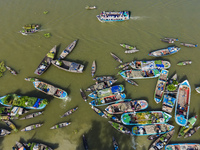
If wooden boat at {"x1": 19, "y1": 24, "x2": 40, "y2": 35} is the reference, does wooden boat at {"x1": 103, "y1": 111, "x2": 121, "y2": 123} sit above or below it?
below

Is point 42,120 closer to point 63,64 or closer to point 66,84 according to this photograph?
point 66,84

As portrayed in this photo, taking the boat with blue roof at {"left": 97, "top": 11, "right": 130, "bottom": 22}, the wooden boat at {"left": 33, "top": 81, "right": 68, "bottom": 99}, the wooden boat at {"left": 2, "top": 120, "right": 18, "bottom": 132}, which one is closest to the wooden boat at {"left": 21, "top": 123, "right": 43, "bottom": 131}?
the wooden boat at {"left": 2, "top": 120, "right": 18, "bottom": 132}

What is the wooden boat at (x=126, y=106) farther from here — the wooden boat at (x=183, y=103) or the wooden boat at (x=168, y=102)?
the wooden boat at (x=183, y=103)

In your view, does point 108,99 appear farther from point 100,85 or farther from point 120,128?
point 120,128

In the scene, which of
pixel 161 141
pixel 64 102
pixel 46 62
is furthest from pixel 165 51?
pixel 46 62

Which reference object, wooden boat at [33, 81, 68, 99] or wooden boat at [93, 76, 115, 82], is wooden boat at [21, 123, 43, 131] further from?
wooden boat at [93, 76, 115, 82]
